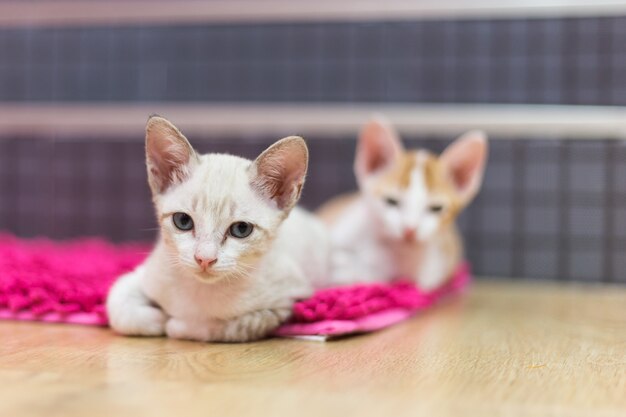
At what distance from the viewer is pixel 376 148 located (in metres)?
2.10

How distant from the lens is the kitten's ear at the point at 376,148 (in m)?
2.05

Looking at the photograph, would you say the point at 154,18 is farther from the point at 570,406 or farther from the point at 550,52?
the point at 570,406

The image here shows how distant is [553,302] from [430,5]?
111 cm

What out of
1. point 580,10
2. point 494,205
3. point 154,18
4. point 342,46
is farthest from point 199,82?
point 580,10

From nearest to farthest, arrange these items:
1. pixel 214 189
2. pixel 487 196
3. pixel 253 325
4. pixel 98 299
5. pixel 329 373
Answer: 1. pixel 329 373
2. pixel 214 189
3. pixel 253 325
4. pixel 98 299
5. pixel 487 196

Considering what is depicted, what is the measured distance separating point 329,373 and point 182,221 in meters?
0.40

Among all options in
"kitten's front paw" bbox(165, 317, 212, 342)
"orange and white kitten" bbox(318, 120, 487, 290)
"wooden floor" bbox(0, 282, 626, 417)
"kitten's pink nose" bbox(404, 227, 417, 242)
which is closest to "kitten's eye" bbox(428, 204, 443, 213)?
"orange and white kitten" bbox(318, 120, 487, 290)

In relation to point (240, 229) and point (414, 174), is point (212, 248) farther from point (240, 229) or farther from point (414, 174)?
point (414, 174)

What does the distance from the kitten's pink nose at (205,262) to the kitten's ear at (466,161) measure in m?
1.03

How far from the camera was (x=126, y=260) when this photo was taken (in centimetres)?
210

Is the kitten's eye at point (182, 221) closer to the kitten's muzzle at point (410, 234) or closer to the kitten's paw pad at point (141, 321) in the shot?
the kitten's paw pad at point (141, 321)

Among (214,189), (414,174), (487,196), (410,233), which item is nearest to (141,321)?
(214,189)

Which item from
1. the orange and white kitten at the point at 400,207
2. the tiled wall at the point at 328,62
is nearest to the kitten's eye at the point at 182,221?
the orange and white kitten at the point at 400,207

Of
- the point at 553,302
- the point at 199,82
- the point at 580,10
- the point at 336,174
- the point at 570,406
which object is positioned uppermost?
the point at 580,10
